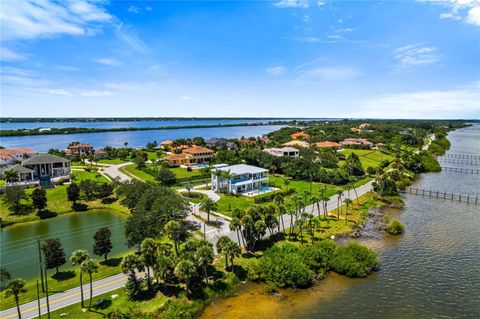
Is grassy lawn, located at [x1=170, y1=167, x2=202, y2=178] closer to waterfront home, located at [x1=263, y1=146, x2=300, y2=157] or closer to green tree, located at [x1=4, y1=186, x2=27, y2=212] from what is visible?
waterfront home, located at [x1=263, y1=146, x2=300, y2=157]

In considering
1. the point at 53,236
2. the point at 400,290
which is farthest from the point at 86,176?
the point at 400,290

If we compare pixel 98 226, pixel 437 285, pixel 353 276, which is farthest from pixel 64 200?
pixel 437 285

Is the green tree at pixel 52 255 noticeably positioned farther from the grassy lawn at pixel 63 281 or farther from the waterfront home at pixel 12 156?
the waterfront home at pixel 12 156

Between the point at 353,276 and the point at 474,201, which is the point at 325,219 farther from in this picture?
the point at 474,201

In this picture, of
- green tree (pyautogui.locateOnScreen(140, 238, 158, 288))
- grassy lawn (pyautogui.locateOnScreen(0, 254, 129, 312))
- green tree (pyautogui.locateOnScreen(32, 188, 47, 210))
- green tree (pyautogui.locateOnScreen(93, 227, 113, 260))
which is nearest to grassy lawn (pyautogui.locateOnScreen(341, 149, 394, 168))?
green tree (pyautogui.locateOnScreen(140, 238, 158, 288))

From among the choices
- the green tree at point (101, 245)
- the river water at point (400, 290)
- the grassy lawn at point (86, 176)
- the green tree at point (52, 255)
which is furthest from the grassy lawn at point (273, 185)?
the grassy lawn at point (86, 176)

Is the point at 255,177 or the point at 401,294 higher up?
the point at 255,177

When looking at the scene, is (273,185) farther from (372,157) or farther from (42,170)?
(372,157)
